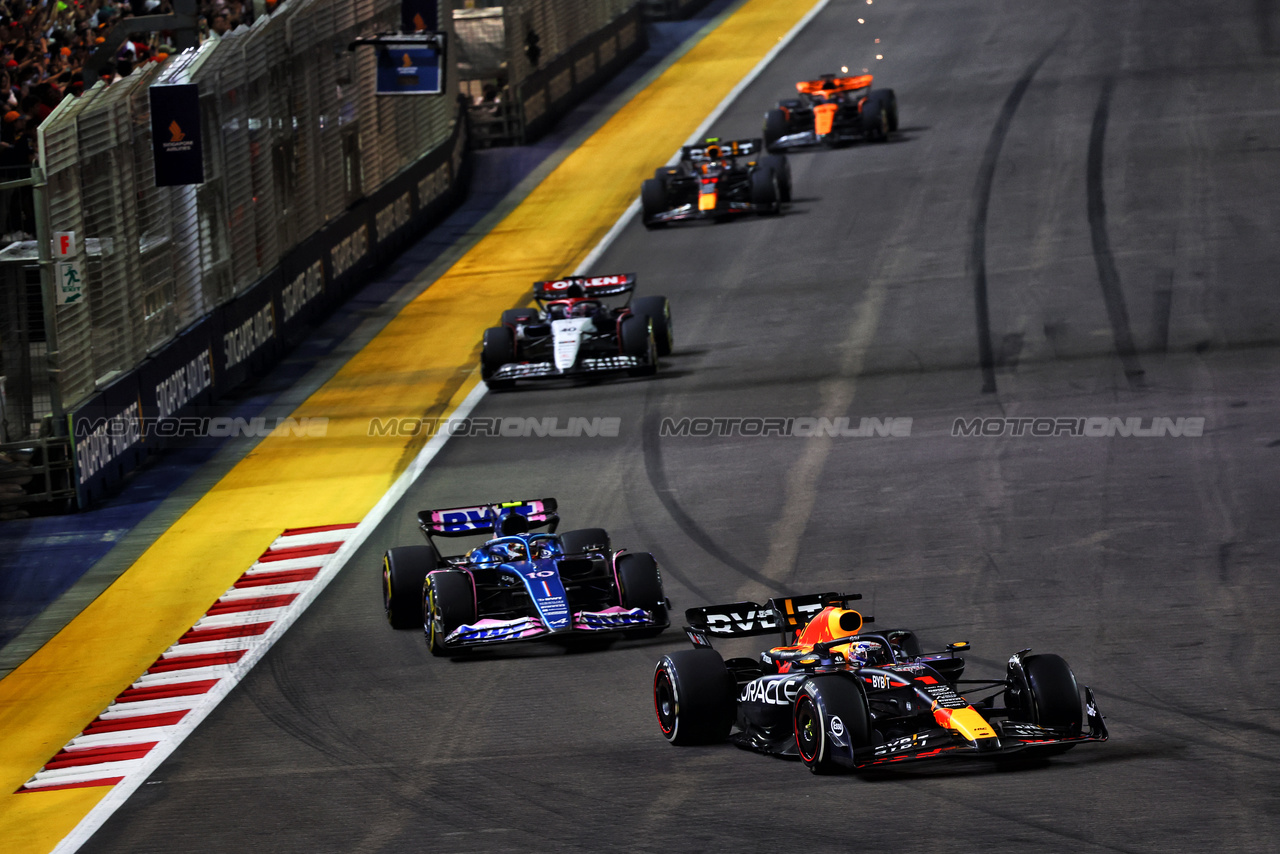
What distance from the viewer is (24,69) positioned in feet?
→ 85.8

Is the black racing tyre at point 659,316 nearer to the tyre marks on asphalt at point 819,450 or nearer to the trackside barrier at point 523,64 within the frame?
the tyre marks on asphalt at point 819,450

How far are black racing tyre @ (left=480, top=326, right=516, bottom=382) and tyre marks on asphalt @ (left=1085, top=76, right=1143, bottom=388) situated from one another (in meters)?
7.23

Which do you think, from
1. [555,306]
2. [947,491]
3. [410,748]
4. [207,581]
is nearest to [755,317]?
[555,306]

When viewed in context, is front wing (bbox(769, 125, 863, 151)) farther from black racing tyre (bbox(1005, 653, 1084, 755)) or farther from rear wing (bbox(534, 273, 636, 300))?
black racing tyre (bbox(1005, 653, 1084, 755))

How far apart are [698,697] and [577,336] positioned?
40.0 ft

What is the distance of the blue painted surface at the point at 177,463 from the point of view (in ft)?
57.3

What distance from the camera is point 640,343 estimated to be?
23.1 meters

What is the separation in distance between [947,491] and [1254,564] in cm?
346

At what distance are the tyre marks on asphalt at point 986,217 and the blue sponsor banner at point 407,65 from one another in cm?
877

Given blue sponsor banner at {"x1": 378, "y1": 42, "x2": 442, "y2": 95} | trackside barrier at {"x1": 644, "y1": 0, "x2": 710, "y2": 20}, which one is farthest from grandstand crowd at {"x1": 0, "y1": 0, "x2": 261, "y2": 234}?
trackside barrier at {"x1": 644, "y1": 0, "x2": 710, "y2": 20}

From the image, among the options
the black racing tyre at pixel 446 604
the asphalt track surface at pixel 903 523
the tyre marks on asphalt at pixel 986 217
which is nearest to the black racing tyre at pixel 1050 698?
the asphalt track surface at pixel 903 523

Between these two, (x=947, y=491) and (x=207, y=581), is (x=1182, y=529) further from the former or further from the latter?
(x=207, y=581)

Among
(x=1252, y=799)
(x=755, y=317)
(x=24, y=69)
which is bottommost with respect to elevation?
(x=755, y=317)

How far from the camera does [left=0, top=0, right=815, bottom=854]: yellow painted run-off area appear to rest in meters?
13.9
